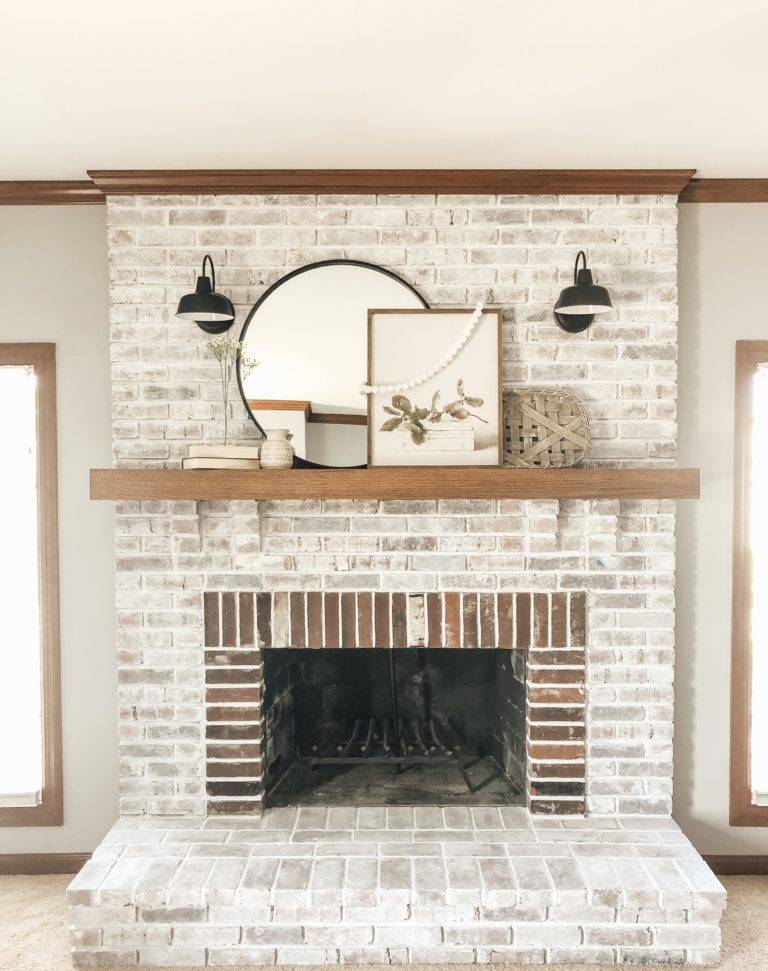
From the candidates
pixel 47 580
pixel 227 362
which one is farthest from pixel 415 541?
pixel 47 580

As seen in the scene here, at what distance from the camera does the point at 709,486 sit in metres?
2.60

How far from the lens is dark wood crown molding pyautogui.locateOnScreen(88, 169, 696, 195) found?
2.39 m

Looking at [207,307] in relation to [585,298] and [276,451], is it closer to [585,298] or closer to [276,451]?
[276,451]

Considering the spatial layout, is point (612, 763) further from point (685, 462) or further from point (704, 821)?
point (685, 462)

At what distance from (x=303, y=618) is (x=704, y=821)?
162cm

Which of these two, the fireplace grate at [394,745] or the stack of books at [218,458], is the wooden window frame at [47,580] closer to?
the stack of books at [218,458]

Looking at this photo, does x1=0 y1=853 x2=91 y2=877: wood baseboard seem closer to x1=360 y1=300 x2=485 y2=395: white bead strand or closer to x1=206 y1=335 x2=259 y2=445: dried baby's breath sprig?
x1=206 y1=335 x2=259 y2=445: dried baby's breath sprig

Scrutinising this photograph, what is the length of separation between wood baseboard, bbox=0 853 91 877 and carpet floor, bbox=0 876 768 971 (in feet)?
0.09

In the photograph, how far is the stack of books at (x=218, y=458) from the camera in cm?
226

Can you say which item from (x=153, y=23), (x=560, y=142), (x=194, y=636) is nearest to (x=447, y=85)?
(x=560, y=142)

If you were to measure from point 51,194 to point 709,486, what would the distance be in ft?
8.35

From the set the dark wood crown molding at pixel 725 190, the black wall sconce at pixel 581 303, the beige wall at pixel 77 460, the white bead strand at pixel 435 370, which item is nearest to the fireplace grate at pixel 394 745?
the beige wall at pixel 77 460

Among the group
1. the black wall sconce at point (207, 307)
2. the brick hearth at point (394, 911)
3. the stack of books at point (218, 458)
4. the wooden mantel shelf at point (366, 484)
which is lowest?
the brick hearth at point (394, 911)

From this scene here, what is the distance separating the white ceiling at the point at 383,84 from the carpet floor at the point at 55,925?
245cm
